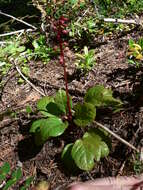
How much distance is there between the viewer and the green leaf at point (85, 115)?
2.39 metres

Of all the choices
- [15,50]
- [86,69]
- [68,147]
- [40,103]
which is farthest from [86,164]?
[15,50]

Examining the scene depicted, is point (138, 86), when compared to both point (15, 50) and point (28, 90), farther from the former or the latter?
point (15, 50)

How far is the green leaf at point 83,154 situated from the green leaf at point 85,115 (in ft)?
0.51

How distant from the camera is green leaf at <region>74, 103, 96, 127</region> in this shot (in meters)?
2.39

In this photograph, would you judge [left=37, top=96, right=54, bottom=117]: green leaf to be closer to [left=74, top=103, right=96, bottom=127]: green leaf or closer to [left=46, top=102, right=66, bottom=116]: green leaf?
[left=46, top=102, right=66, bottom=116]: green leaf

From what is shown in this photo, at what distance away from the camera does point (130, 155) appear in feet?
7.39

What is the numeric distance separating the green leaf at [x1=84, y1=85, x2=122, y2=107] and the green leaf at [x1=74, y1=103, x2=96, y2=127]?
0.49 feet

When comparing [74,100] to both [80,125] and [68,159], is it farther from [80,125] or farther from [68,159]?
[68,159]

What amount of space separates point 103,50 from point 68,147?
1451 mm

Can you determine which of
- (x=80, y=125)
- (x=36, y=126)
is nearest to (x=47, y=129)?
(x=36, y=126)

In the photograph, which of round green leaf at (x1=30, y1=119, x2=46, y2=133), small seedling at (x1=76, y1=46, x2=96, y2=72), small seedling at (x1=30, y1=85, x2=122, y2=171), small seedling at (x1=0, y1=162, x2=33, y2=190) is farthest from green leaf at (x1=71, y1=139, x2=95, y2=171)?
small seedling at (x1=76, y1=46, x2=96, y2=72)

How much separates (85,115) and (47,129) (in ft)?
1.02

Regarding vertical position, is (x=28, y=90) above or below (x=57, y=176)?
above

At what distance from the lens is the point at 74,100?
2.84 meters
